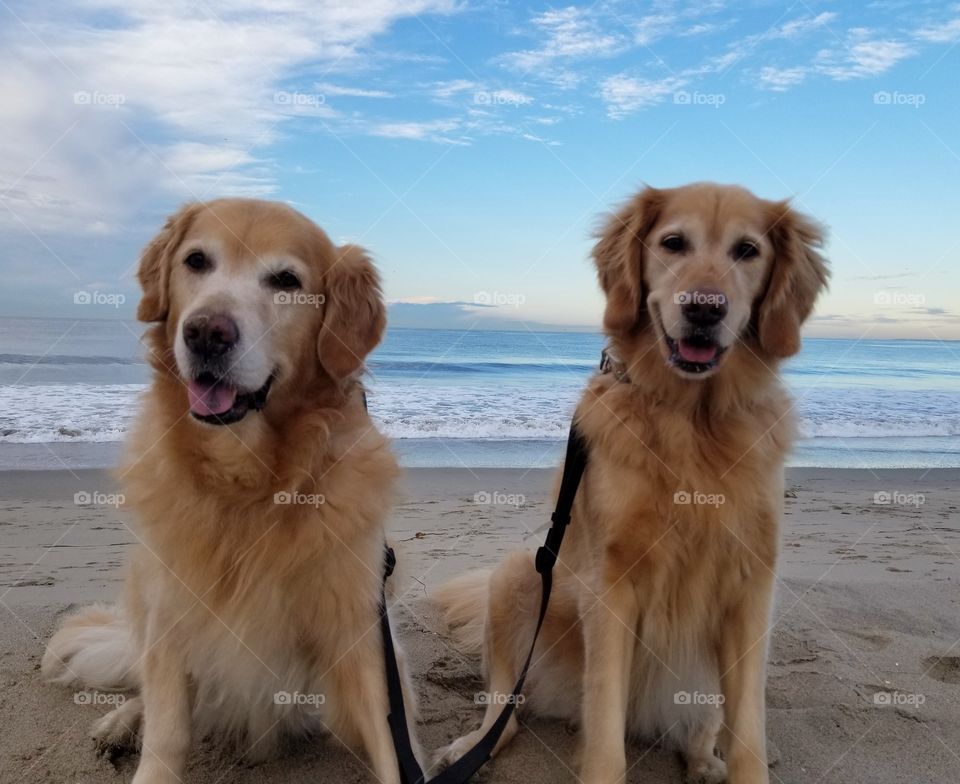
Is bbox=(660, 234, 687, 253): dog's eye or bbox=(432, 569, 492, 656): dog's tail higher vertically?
bbox=(660, 234, 687, 253): dog's eye

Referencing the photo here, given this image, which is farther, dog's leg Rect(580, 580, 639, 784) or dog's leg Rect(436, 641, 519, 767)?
dog's leg Rect(436, 641, 519, 767)

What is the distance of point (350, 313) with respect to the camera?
2.68 meters

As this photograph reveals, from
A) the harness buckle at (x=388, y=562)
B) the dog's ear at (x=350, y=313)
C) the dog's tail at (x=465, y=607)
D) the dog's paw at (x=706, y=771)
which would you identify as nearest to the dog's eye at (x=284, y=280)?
the dog's ear at (x=350, y=313)

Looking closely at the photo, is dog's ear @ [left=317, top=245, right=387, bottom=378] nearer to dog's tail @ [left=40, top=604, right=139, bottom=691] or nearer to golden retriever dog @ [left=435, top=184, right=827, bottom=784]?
golden retriever dog @ [left=435, top=184, right=827, bottom=784]

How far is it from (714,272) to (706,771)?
1743 millimetres

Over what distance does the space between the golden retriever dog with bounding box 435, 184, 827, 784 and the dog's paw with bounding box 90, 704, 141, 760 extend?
3.80 ft

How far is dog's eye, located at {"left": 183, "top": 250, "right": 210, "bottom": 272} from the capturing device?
2.58 metres

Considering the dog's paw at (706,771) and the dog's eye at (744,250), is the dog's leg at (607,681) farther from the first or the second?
the dog's eye at (744,250)

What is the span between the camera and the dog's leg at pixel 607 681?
237cm

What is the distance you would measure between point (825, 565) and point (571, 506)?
3336mm

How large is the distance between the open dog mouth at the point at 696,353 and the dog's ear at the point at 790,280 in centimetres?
26

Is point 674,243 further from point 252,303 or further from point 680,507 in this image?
point 252,303

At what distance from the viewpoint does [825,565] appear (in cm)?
532

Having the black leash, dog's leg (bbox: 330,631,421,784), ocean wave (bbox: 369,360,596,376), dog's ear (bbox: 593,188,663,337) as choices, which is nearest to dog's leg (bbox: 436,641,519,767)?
the black leash
